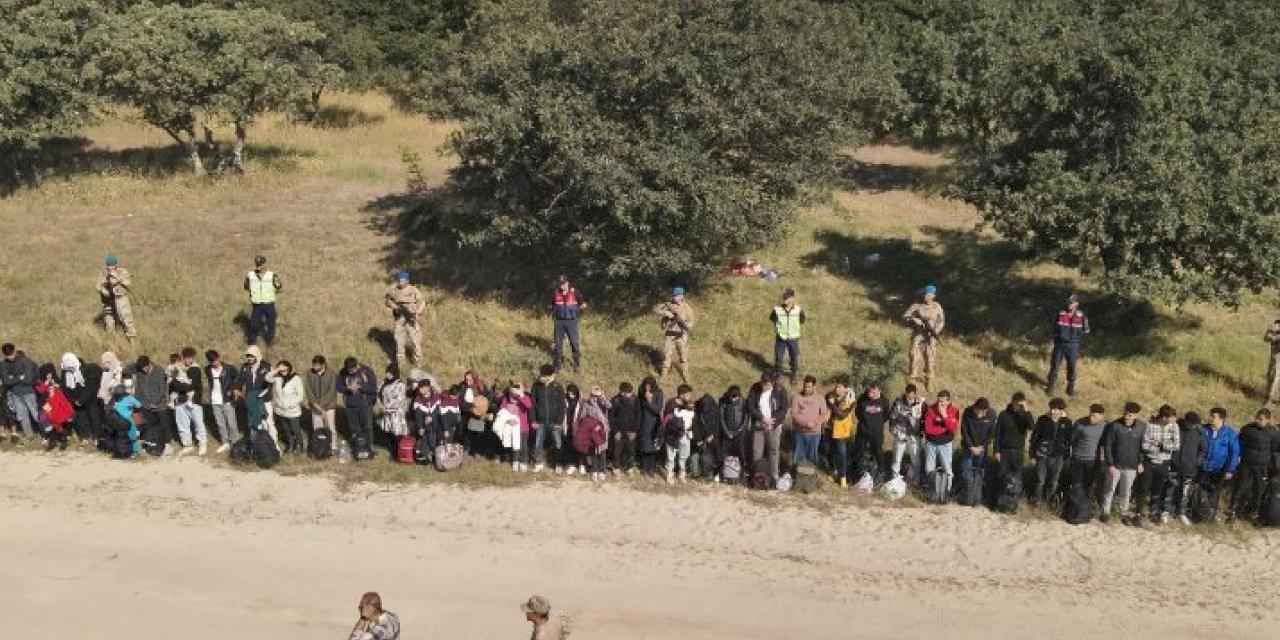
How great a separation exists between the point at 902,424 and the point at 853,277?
789cm

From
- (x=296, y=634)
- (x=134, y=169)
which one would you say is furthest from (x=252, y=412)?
(x=134, y=169)

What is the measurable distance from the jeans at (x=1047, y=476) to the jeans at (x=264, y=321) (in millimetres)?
11100

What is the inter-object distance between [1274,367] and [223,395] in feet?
47.2

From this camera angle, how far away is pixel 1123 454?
471 inches

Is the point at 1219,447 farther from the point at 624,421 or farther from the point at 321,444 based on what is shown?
the point at 321,444

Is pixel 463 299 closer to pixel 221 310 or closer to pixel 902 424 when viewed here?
pixel 221 310

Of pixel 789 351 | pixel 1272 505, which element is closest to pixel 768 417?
pixel 789 351

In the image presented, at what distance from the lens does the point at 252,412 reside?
44.2 feet

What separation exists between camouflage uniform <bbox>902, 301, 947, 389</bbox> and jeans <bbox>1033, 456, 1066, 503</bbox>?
316 cm

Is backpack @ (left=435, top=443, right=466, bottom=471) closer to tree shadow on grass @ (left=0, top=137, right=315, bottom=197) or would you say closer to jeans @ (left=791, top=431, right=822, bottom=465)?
jeans @ (left=791, top=431, right=822, bottom=465)

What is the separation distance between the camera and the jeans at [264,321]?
53.2 feet

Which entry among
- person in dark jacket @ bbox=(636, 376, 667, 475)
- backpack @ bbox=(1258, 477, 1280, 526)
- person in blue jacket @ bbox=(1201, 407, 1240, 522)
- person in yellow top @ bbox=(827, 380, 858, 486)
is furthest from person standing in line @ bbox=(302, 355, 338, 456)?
backpack @ bbox=(1258, 477, 1280, 526)

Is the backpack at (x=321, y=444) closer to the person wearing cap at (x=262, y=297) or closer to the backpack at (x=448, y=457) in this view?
the backpack at (x=448, y=457)

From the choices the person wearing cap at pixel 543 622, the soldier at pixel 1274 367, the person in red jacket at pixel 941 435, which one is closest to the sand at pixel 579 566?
the person in red jacket at pixel 941 435
